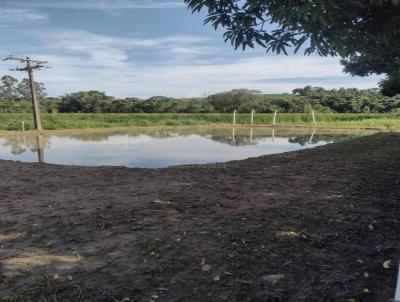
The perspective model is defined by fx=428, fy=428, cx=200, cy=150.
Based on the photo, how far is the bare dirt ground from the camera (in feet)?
8.43

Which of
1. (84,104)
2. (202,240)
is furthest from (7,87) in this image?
(202,240)

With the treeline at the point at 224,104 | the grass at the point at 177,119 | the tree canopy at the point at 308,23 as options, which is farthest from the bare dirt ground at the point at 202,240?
the treeline at the point at 224,104

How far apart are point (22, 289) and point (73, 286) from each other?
0.31 metres

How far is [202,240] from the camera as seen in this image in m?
3.33

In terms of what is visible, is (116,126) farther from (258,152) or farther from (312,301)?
(312,301)

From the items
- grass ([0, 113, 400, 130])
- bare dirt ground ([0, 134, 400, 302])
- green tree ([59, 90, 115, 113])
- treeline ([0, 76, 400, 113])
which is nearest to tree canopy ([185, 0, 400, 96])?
bare dirt ground ([0, 134, 400, 302])

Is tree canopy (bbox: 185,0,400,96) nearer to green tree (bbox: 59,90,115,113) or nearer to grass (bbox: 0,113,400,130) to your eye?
grass (bbox: 0,113,400,130)

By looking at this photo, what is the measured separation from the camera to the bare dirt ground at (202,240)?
8.43 ft

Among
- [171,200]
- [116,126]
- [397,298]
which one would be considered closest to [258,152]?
[171,200]

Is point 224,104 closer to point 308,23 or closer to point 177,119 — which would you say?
point 177,119

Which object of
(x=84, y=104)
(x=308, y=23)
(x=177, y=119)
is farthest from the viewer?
(x=84, y=104)

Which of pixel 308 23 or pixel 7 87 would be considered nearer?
pixel 308 23

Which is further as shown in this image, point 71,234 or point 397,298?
point 71,234

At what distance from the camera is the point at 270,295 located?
2.47 meters
